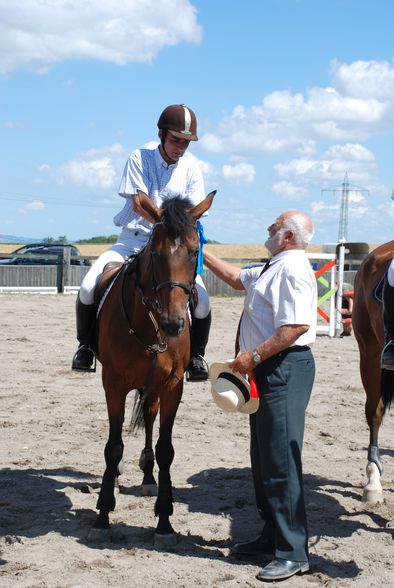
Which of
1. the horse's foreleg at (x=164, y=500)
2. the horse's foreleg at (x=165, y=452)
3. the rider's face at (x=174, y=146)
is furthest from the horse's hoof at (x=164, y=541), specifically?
the rider's face at (x=174, y=146)

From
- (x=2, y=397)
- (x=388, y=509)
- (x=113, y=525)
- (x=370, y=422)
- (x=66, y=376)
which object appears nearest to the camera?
(x=113, y=525)

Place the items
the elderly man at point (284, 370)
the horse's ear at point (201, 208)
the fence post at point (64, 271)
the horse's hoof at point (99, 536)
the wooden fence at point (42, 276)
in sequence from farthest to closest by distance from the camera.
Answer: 1. the fence post at point (64, 271)
2. the wooden fence at point (42, 276)
3. the horse's hoof at point (99, 536)
4. the horse's ear at point (201, 208)
5. the elderly man at point (284, 370)

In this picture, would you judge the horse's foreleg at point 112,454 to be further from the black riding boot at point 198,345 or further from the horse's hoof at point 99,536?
the black riding boot at point 198,345

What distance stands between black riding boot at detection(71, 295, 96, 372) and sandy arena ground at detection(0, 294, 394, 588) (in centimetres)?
99

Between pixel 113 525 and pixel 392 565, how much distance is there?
1.91 meters

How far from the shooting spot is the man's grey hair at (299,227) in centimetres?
466

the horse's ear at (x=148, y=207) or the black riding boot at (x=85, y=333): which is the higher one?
the horse's ear at (x=148, y=207)

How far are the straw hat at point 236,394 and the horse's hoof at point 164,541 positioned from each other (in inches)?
43.3

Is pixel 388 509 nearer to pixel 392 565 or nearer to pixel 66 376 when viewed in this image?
pixel 392 565

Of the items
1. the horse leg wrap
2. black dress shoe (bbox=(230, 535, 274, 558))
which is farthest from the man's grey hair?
the horse leg wrap

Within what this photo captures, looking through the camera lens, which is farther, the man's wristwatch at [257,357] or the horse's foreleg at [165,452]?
the horse's foreleg at [165,452]

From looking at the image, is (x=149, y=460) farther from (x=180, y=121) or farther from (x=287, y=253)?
(x=180, y=121)

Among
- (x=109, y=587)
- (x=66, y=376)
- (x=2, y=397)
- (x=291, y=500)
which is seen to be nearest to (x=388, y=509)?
(x=291, y=500)

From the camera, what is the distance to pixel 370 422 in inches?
269
